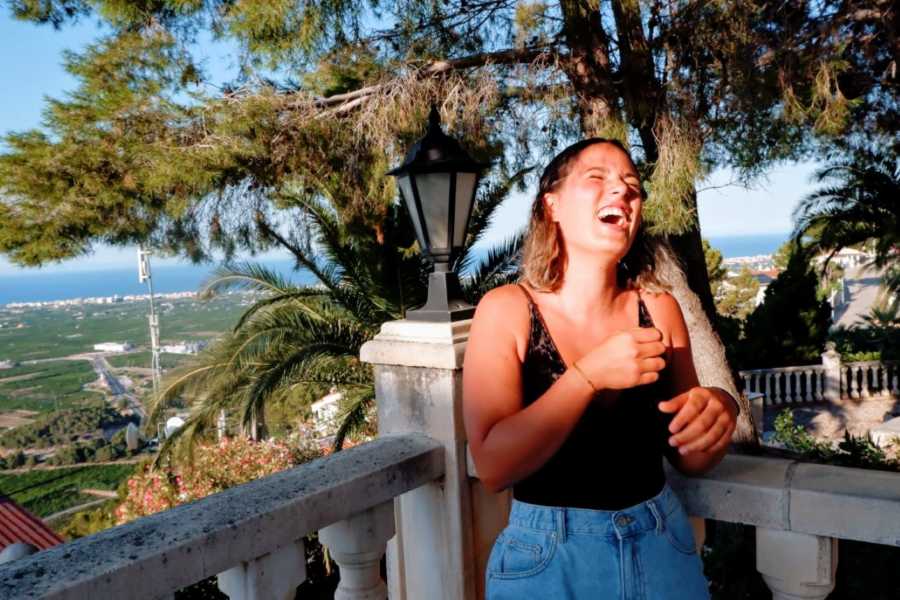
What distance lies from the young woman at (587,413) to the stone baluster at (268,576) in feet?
1.37

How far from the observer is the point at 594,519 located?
1.24 m

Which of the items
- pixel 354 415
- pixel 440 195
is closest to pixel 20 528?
pixel 354 415

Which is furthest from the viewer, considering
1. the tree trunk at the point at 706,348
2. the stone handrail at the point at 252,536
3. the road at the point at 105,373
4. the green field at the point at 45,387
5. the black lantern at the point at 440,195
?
the road at the point at 105,373

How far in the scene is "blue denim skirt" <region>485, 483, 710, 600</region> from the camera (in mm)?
1212

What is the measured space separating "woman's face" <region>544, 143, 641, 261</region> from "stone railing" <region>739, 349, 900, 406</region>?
44.3ft

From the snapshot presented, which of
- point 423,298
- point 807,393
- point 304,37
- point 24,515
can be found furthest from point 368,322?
point 807,393

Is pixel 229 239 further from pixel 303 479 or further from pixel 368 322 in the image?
pixel 303 479

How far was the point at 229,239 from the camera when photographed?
17.5ft

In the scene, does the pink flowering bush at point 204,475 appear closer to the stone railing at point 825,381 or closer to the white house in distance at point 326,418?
the white house in distance at point 326,418

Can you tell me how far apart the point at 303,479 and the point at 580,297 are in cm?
72

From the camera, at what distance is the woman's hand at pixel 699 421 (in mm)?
1264

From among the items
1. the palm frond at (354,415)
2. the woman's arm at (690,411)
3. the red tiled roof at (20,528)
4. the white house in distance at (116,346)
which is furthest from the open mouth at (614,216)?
the white house in distance at (116,346)

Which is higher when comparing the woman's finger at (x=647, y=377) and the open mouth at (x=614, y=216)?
the open mouth at (x=614, y=216)

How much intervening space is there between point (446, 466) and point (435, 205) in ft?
2.87
